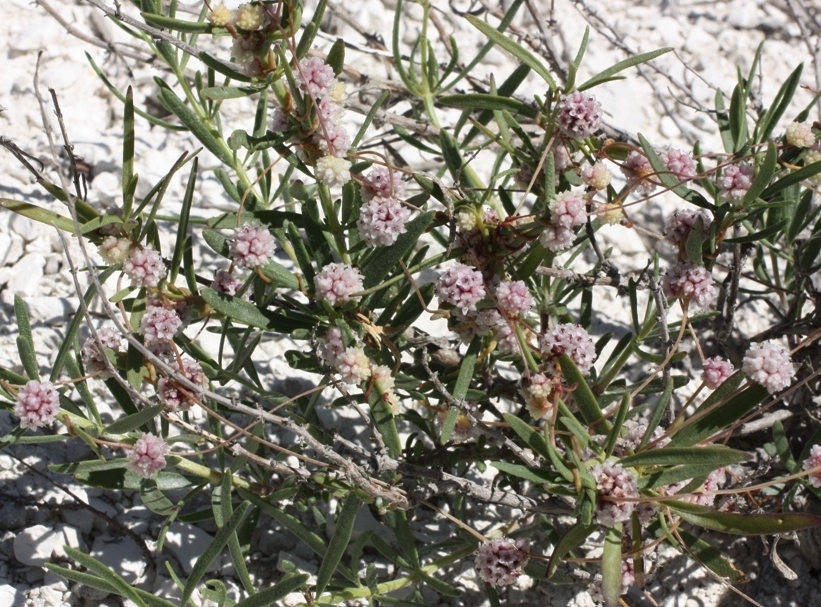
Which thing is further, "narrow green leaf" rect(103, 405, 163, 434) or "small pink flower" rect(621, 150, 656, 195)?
"small pink flower" rect(621, 150, 656, 195)

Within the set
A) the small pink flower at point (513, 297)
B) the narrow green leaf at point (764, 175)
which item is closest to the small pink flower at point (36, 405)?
the small pink flower at point (513, 297)

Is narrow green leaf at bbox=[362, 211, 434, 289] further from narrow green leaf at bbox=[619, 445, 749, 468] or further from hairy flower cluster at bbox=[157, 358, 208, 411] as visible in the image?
narrow green leaf at bbox=[619, 445, 749, 468]

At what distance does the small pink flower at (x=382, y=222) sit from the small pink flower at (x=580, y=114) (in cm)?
37

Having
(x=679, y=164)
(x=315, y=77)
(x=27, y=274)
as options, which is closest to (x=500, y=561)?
(x=679, y=164)

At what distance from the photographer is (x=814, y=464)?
1.79m

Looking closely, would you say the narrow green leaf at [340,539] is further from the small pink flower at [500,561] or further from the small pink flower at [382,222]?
the small pink flower at [382,222]

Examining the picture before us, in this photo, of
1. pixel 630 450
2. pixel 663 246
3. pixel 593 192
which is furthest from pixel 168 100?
pixel 663 246

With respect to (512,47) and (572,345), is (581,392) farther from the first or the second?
(512,47)

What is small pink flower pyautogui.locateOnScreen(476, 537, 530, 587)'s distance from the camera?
183 centimetres

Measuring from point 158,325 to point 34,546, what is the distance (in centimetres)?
83

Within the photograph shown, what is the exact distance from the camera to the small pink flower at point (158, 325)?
5.59 feet

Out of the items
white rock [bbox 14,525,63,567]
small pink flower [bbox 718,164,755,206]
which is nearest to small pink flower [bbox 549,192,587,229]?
small pink flower [bbox 718,164,755,206]

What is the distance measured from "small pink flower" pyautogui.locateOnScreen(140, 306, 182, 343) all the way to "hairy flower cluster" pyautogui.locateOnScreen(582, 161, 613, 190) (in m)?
0.89

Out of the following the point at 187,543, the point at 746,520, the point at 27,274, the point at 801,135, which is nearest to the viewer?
→ the point at 746,520
